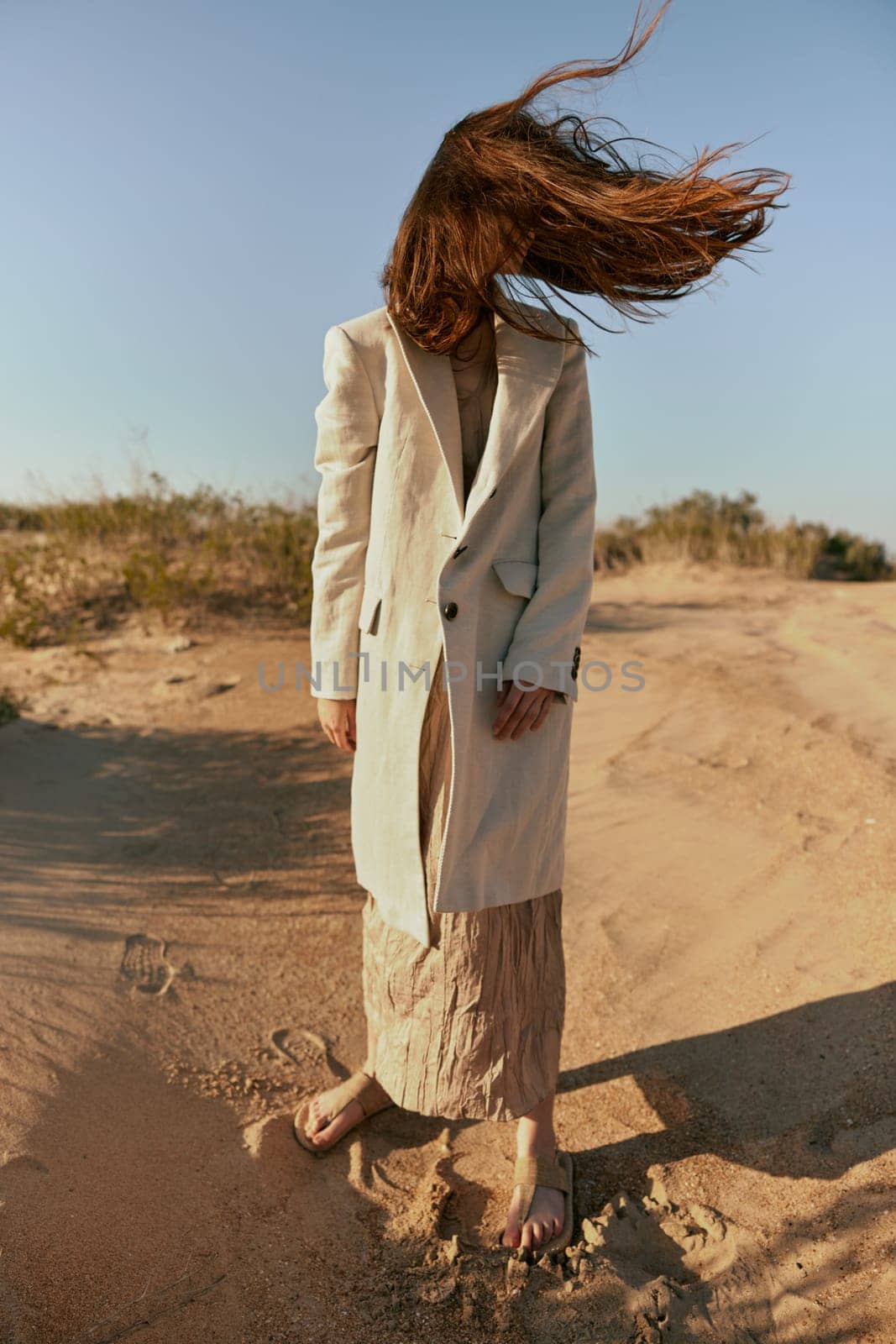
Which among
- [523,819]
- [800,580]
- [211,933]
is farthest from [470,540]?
[800,580]

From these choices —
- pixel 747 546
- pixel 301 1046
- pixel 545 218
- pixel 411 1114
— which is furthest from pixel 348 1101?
pixel 747 546

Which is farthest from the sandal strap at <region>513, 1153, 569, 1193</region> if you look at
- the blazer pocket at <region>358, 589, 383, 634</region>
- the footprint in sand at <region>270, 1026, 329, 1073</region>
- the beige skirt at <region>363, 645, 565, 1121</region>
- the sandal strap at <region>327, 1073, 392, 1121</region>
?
the blazer pocket at <region>358, 589, 383, 634</region>

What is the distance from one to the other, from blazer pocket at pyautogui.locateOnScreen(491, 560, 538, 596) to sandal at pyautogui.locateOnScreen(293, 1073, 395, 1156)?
4.14ft

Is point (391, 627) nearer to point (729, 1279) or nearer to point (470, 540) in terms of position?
point (470, 540)

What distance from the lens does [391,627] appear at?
1.92m

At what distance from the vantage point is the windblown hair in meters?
1.75

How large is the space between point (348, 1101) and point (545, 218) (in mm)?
1998

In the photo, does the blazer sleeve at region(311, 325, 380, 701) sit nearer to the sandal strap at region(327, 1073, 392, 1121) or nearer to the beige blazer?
the beige blazer

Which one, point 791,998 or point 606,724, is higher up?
point 606,724

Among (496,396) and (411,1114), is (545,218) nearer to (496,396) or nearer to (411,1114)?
(496,396)

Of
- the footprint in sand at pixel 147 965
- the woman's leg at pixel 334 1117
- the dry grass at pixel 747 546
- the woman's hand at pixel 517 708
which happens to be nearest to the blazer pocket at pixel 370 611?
the woman's hand at pixel 517 708

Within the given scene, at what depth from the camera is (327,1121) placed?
2229 mm

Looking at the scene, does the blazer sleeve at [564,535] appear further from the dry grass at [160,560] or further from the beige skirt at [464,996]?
the dry grass at [160,560]

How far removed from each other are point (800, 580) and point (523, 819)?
8.19m
